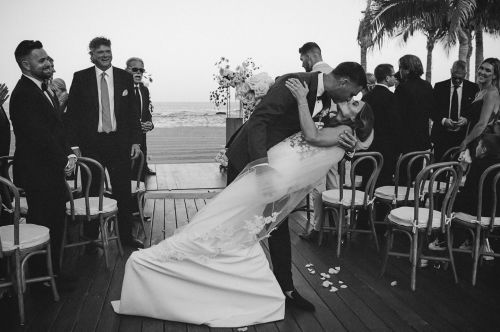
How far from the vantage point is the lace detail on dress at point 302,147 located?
2.63 meters

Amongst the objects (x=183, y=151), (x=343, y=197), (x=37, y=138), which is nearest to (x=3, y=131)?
(x=37, y=138)

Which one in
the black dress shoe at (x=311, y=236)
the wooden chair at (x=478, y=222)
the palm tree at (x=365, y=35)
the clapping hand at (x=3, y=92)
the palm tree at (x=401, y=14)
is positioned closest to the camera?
the wooden chair at (x=478, y=222)

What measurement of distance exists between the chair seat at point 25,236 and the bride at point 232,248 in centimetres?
63

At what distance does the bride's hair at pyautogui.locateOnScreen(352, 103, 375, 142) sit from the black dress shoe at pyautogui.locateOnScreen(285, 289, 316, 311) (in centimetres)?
112

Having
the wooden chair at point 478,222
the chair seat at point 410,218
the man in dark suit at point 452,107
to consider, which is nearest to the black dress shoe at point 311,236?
the chair seat at point 410,218

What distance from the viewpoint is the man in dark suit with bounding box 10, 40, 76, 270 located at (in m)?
2.99

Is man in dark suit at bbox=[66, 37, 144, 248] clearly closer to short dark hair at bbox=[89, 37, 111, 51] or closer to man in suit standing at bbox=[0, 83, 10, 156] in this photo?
short dark hair at bbox=[89, 37, 111, 51]

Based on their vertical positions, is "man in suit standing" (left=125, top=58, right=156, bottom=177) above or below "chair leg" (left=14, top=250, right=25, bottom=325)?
above

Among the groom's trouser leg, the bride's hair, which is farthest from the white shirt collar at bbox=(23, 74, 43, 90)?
the bride's hair

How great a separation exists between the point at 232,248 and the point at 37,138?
1586 mm

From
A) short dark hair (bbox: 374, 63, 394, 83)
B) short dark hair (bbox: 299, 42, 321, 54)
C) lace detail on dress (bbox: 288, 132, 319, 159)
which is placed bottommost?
lace detail on dress (bbox: 288, 132, 319, 159)

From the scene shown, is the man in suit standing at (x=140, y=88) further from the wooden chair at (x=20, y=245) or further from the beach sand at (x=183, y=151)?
the beach sand at (x=183, y=151)

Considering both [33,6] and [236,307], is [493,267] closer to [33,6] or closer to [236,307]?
[236,307]

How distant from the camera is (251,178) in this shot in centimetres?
258
